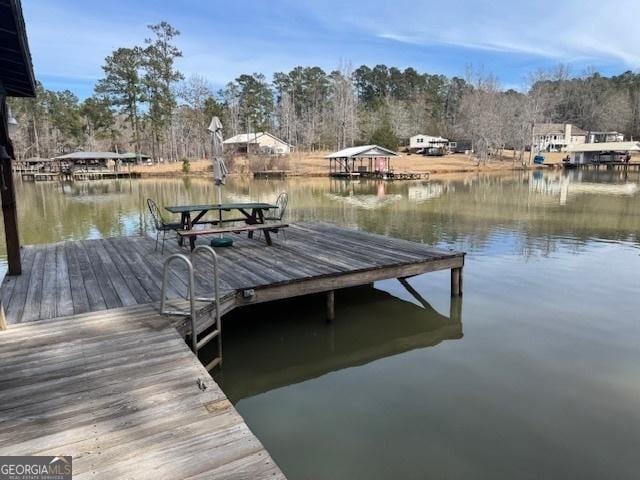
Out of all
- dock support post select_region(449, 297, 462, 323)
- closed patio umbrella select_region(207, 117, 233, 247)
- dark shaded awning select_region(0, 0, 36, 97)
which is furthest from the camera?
closed patio umbrella select_region(207, 117, 233, 247)

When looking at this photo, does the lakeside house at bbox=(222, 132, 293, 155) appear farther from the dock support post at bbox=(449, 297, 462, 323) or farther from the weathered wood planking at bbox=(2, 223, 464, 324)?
the dock support post at bbox=(449, 297, 462, 323)

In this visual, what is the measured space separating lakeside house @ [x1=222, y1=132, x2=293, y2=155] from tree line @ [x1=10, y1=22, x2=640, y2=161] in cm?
147

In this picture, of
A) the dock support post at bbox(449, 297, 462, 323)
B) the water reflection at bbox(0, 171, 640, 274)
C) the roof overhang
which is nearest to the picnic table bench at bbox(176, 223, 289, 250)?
the dock support post at bbox(449, 297, 462, 323)

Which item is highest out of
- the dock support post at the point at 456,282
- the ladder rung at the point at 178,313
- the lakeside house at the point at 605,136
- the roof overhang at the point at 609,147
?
the lakeside house at the point at 605,136

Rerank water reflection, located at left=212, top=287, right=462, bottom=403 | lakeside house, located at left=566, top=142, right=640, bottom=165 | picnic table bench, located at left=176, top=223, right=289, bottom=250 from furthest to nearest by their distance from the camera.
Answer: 1. lakeside house, located at left=566, top=142, right=640, bottom=165
2. picnic table bench, located at left=176, top=223, right=289, bottom=250
3. water reflection, located at left=212, top=287, right=462, bottom=403

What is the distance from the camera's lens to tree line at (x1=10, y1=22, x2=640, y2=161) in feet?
173

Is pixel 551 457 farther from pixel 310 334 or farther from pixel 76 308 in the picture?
pixel 76 308

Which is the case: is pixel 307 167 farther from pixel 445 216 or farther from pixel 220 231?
pixel 220 231

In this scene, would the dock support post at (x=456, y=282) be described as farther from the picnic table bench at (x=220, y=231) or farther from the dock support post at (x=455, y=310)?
the picnic table bench at (x=220, y=231)

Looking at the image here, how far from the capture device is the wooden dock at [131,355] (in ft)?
7.83

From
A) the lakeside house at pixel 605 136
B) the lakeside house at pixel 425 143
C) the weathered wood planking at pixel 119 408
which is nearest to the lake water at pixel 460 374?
the weathered wood planking at pixel 119 408

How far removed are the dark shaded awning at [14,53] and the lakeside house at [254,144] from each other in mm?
46912

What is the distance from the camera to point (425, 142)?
218ft

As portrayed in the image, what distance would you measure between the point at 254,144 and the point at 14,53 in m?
50.6
